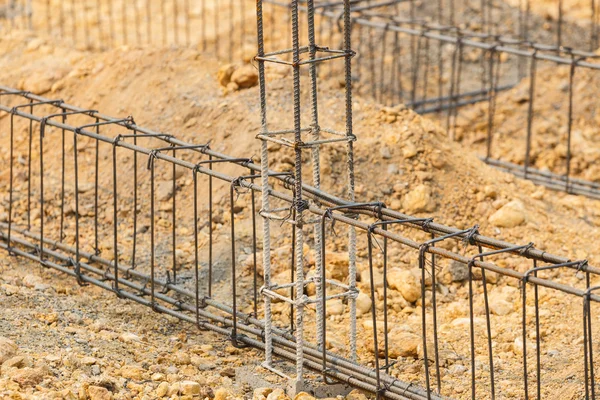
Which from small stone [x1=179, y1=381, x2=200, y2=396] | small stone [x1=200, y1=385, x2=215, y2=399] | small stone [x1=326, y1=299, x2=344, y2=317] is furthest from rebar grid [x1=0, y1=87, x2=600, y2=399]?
small stone [x1=179, y1=381, x2=200, y2=396]

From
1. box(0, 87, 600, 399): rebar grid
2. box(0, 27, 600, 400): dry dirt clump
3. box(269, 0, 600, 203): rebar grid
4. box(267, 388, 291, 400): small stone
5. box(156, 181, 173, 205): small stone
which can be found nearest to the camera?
box(0, 87, 600, 399): rebar grid

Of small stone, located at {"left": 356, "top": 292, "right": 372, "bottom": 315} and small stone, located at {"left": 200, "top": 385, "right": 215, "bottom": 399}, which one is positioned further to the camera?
small stone, located at {"left": 356, "top": 292, "right": 372, "bottom": 315}

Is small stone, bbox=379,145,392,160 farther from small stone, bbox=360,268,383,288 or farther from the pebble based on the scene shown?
the pebble

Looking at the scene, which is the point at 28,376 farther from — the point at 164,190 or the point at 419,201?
the point at 419,201

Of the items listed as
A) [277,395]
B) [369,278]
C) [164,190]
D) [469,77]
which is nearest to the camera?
[277,395]

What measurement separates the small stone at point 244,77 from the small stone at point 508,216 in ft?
8.76

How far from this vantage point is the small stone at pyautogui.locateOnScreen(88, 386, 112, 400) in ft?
21.9

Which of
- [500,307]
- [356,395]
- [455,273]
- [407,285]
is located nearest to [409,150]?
[455,273]

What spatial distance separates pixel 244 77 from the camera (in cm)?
1099

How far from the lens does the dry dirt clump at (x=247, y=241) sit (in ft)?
24.5

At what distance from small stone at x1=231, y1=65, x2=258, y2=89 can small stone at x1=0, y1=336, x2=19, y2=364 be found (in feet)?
14.7

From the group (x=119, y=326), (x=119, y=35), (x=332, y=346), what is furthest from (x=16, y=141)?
(x=119, y=35)

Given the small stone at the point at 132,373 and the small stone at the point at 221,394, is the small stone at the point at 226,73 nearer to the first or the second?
the small stone at the point at 132,373

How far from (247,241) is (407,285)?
4.74 feet
